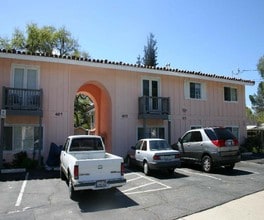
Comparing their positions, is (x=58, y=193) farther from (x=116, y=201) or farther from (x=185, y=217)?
(x=185, y=217)

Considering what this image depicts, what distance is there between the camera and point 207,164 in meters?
14.9

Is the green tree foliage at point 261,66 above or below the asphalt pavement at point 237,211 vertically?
above

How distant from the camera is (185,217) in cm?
791

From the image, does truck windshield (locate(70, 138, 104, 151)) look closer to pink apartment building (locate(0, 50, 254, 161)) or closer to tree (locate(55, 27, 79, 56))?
pink apartment building (locate(0, 50, 254, 161))

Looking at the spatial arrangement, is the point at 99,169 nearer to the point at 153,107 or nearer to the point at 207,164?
the point at 207,164

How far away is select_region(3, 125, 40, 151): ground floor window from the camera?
16703 mm

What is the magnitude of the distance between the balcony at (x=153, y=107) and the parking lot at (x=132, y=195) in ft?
17.7

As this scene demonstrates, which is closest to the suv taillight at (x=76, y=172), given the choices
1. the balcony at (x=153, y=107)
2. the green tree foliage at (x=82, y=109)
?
the balcony at (x=153, y=107)

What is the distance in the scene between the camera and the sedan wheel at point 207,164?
1473cm

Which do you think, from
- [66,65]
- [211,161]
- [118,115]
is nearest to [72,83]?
[66,65]

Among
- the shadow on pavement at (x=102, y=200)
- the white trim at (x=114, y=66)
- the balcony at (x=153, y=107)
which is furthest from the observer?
the balcony at (x=153, y=107)

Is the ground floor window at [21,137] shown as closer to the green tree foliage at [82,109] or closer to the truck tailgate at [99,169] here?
the truck tailgate at [99,169]

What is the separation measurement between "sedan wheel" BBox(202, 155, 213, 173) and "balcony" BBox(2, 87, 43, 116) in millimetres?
8406

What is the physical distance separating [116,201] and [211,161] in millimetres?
6430
